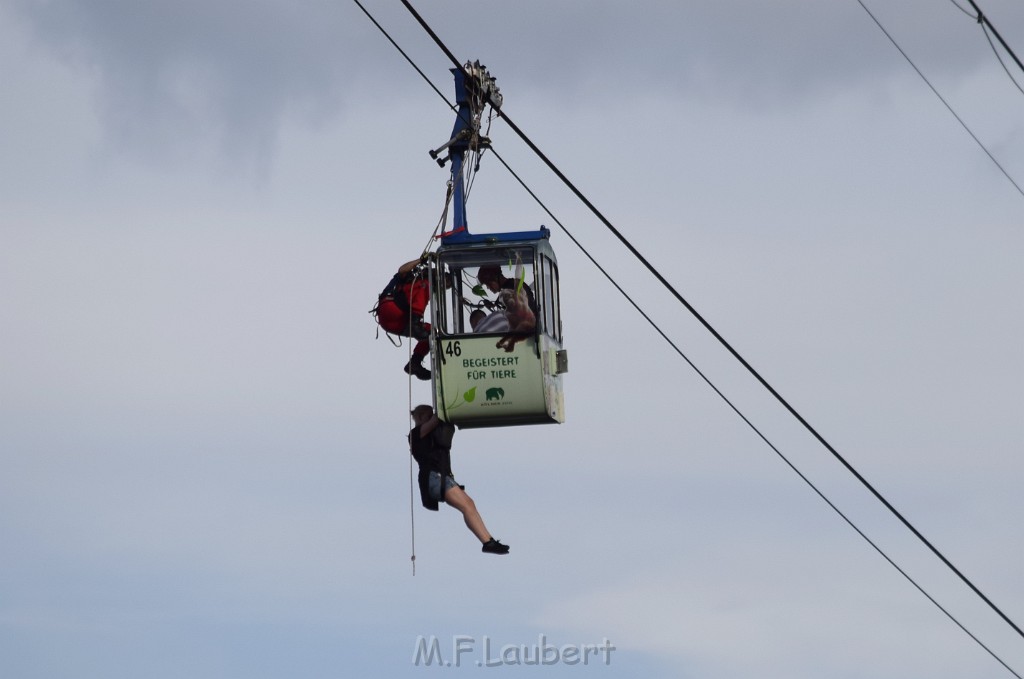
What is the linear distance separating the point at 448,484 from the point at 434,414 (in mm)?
665

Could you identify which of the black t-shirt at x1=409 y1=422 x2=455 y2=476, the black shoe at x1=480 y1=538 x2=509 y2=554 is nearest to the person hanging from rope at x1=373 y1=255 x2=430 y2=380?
the black t-shirt at x1=409 y1=422 x2=455 y2=476

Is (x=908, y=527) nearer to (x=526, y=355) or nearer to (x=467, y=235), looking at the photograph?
(x=526, y=355)

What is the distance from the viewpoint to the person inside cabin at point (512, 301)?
16.8 m

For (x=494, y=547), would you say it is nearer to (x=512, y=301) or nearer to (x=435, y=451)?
(x=435, y=451)

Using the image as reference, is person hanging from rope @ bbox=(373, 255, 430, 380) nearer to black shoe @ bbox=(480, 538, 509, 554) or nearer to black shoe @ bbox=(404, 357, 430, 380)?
black shoe @ bbox=(404, 357, 430, 380)

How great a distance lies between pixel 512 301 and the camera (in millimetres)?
16953

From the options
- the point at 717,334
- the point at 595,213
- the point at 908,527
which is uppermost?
the point at 595,213

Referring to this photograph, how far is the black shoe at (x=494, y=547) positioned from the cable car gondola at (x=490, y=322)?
106cm

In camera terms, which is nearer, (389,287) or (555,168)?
(555,168)

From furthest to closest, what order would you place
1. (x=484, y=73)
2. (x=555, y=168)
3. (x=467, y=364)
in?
(x=484, y=73)
(x=467, y=364)
(x=555, y=168)

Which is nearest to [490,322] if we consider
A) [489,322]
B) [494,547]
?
[489,322]

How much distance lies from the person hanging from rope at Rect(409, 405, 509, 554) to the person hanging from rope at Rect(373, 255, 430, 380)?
0.71 meters

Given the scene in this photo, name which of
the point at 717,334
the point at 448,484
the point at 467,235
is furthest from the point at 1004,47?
the point at 448,484

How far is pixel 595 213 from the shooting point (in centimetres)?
1569
